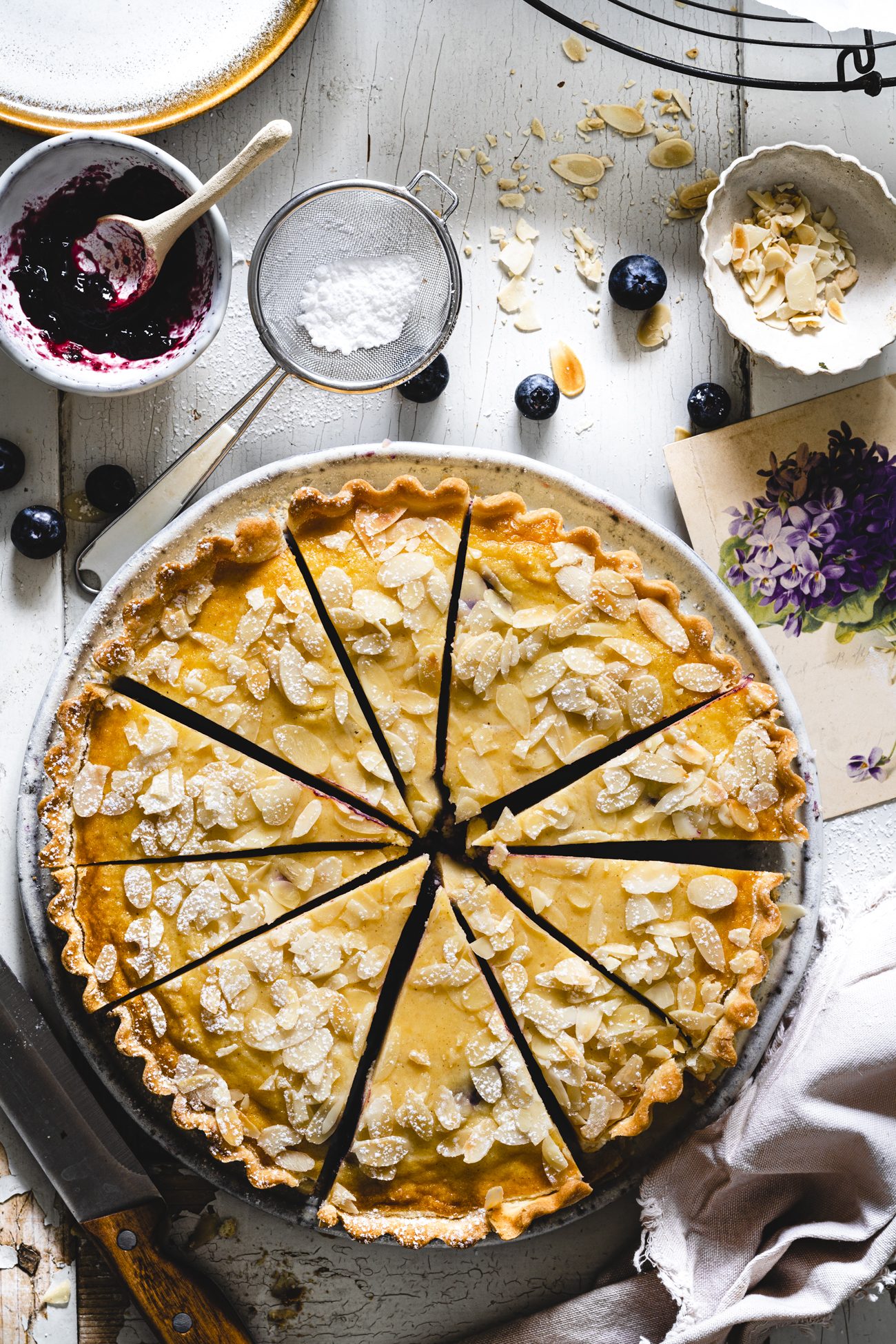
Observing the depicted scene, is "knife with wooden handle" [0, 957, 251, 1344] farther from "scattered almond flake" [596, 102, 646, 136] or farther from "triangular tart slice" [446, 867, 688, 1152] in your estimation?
"scattered almond flake" [596, 102, 646, 136]

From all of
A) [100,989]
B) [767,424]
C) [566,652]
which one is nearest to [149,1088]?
[100,989]

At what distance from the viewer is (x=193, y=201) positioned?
272 centimetres

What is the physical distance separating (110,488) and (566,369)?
50.3 inches

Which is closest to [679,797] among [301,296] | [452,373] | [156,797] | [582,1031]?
[582,1031]

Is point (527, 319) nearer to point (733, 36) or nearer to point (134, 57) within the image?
point (733, 36)

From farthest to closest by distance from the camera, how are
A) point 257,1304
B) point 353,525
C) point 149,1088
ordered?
point 257,1304
point 353,525
point 149,1088

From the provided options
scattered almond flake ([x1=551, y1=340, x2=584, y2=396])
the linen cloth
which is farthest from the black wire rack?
the linen cloth

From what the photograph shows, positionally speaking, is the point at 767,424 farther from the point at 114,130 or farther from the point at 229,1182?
the point at 229,1182

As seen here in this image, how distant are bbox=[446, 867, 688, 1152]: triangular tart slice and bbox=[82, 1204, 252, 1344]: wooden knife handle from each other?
3.49 feet

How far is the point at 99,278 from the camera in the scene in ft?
9.25

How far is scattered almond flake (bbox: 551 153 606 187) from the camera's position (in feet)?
10.3

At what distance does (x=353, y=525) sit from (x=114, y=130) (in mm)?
1209

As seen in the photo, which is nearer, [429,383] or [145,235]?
[145,235]

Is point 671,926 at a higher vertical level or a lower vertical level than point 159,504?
lower
